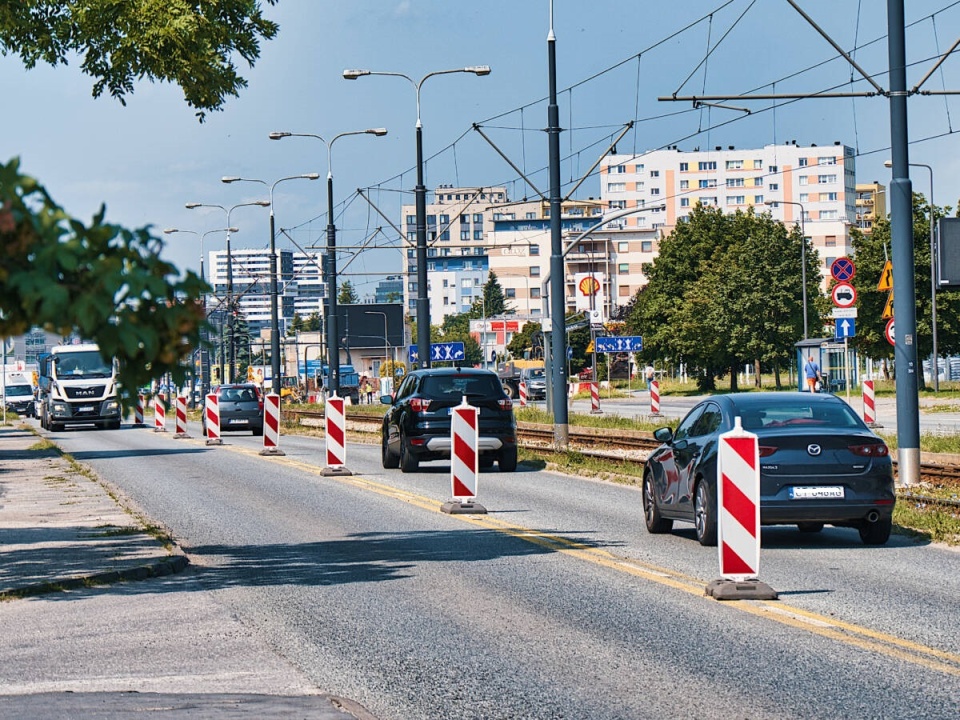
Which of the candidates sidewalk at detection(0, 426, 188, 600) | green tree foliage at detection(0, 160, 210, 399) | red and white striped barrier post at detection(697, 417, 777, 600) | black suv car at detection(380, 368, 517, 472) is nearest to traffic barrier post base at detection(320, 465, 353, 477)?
black suv car at detection(380, 368, 517, 472)

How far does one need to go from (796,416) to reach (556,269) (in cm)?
1789

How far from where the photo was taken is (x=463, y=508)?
18.0 meters

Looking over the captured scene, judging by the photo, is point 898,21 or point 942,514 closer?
point 942,514

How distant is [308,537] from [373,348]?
14318cm

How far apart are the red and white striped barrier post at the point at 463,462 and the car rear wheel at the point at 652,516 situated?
101 inches

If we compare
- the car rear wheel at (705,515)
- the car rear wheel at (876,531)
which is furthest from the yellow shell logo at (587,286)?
the car rear wheel at (705,515)

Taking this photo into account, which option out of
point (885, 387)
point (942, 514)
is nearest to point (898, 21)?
point (942, 514)

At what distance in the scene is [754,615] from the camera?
10.1 metres

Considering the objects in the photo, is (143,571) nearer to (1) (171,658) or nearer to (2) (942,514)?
(1) (171,658)

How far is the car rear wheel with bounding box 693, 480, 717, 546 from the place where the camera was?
551 inches

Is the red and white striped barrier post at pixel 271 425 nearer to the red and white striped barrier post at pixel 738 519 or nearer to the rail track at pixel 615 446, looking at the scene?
the rail track at pixel 615 446

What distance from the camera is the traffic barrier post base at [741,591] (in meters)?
10.8

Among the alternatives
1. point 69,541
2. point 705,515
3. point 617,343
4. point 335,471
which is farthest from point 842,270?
point 617,343

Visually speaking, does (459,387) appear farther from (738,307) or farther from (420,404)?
(738,307)
